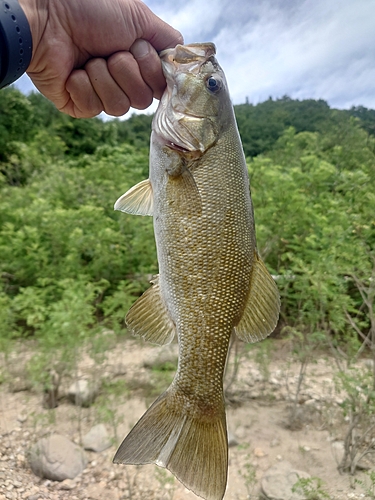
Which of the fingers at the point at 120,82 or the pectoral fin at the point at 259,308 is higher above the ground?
the fingers at the point at 120,82

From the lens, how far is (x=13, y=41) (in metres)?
1.49

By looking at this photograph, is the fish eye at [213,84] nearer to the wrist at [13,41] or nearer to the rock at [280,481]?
the wrist at [13,41]

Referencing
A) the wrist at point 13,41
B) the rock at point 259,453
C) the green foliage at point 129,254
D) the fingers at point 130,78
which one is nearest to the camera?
the wrist at point 13,41

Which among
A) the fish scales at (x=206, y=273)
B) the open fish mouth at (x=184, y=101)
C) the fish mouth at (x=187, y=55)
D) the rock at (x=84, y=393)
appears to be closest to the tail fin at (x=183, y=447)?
the fish scales at (x=206, y=273)

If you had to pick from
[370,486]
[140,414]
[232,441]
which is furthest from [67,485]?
[370,486]

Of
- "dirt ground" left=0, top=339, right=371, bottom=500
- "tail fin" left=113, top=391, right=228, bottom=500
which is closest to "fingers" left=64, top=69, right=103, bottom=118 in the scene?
"tail fin" left=113, top=391, right=228, bottom=500

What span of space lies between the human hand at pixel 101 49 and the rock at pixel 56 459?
2555mm

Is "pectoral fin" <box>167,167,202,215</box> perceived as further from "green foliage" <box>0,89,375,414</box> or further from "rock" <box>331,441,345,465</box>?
"rock" <box>331,441,345,465</box>

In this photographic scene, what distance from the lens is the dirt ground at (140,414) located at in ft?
9.10

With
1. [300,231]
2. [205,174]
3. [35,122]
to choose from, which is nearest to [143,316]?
[205,174]

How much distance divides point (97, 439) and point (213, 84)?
9.67 ft

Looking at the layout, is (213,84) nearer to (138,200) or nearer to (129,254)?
(138,200)

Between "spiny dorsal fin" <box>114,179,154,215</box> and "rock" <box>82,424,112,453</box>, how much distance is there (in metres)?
2.28

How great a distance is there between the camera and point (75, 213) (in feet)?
19.4
